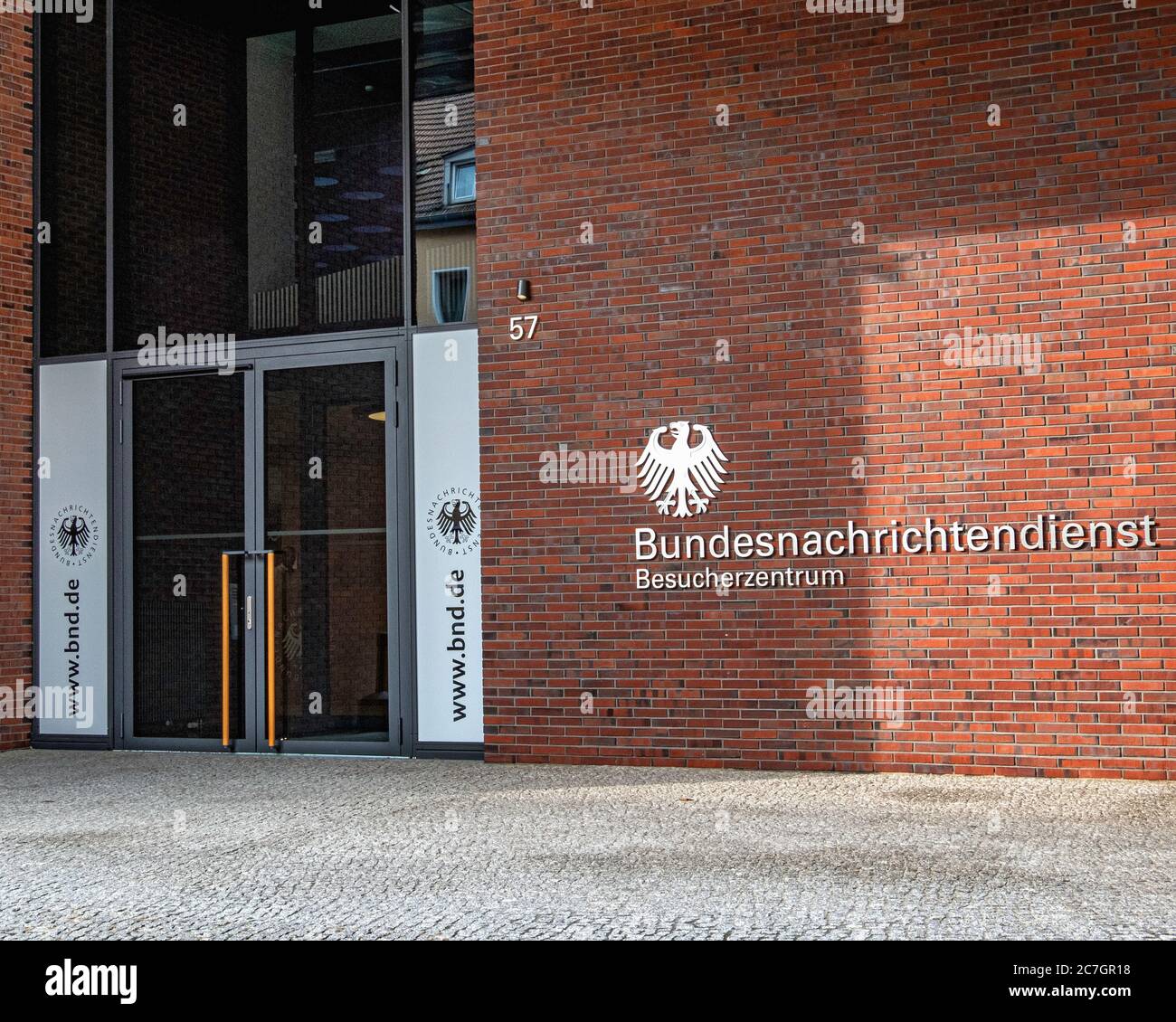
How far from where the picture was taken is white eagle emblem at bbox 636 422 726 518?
8.52 m

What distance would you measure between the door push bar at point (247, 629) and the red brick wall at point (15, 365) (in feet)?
5.65

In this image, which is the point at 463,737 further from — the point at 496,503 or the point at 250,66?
the point at 250,66

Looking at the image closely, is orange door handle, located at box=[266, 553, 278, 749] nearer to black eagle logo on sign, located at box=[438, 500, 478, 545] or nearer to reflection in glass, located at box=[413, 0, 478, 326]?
black eagle logo on sign, located at box=[438, 500, 478, 545]

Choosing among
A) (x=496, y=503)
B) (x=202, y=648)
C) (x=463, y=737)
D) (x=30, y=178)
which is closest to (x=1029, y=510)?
(x=496, y=503)

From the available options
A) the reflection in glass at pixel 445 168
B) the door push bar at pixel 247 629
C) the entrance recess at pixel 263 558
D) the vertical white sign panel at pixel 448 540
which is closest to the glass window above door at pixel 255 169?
the reflection in glass at pixel 445 168

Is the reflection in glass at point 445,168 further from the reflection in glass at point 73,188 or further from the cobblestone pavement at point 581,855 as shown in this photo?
the cobblestone pavement at point 581,855

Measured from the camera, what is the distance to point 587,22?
890 cm

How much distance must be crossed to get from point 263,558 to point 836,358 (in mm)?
4165

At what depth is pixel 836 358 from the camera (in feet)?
27.2

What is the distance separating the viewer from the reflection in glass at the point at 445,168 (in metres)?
9.29

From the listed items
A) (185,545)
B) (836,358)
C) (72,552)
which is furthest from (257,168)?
(836,358)

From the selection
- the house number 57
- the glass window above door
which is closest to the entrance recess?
the glass window above door

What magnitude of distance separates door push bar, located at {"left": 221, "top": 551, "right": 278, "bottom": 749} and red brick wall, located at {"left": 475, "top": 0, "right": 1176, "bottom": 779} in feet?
5.49

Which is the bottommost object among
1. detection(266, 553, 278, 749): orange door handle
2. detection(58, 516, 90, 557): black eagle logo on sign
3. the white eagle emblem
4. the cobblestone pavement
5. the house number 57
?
the cobblestone pavement
